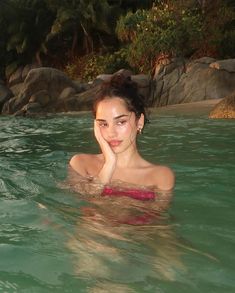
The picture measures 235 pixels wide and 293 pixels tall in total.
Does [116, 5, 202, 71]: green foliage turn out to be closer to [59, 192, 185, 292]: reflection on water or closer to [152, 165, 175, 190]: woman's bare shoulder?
[152, 165, 175, 190]: woman's bare shoulder

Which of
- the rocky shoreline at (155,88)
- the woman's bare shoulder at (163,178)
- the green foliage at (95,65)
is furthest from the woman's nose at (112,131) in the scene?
the green foliage at (95,65)

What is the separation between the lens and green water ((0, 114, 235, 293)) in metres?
2.47

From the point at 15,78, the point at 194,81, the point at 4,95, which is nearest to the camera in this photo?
the point at 194,81

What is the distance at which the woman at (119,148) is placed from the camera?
352 centimetres

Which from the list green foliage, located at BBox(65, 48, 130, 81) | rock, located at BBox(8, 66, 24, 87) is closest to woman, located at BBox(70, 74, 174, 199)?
green foliage, located at BBox(65, 48, 130, 81)

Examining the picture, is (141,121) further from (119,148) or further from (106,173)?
(106,173)

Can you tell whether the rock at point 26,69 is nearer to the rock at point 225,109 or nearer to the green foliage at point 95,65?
the green foliage at point 95,65

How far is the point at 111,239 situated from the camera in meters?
2.97

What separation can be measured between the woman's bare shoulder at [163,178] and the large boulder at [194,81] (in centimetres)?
1363

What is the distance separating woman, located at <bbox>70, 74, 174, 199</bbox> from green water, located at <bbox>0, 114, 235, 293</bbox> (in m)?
0.22

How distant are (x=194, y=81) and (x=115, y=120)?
1433 centimetres

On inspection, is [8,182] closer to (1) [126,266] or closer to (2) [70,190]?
(2) [70,190]

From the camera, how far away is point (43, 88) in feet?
59.5

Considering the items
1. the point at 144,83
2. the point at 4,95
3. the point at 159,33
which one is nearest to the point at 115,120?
the point at 144,83
